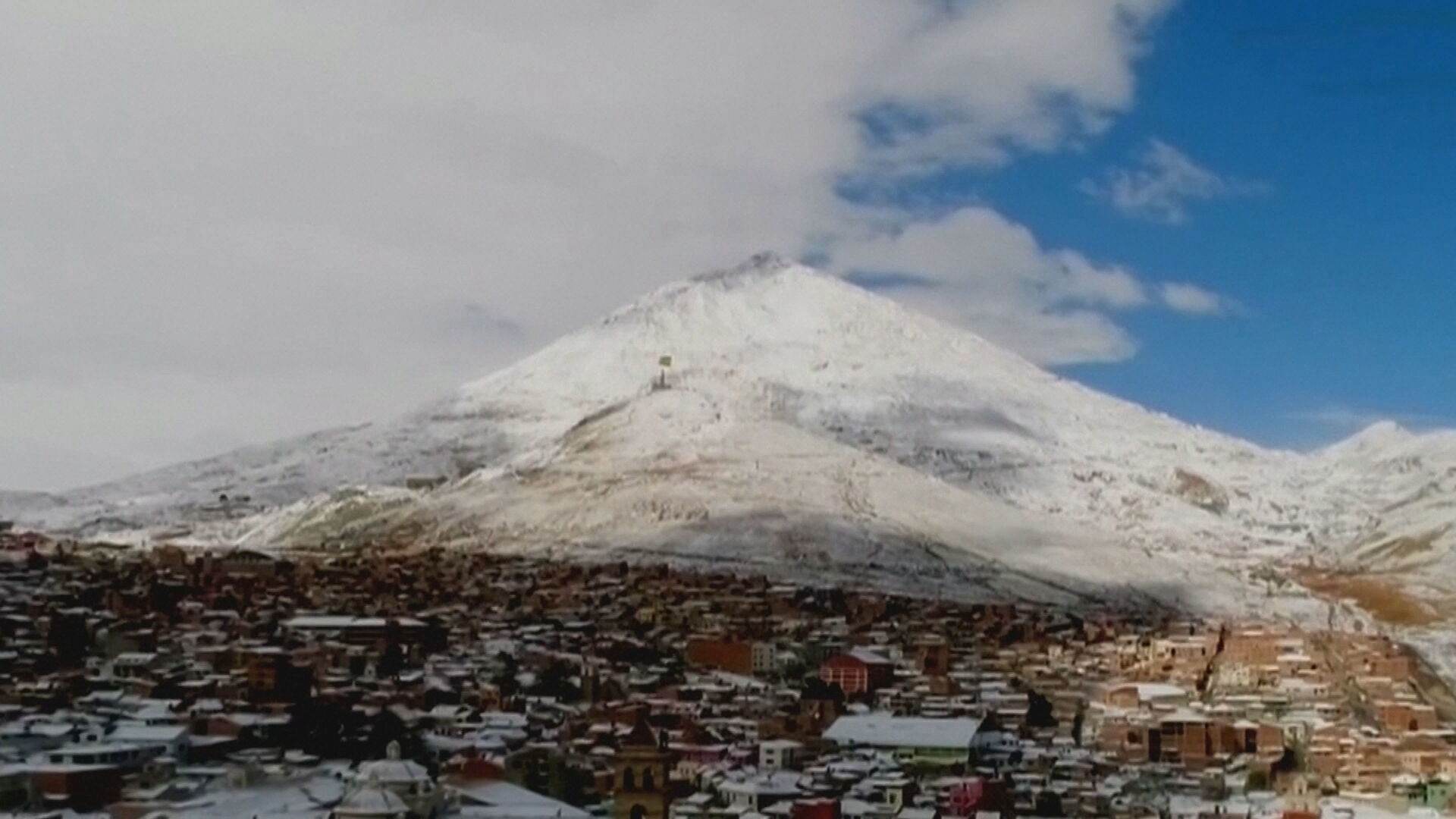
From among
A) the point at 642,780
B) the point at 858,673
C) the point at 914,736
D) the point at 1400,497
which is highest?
the point at 1400,497

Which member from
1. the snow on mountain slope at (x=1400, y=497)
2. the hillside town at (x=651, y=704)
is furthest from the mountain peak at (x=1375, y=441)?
the hillside town at (x=651, y=704)

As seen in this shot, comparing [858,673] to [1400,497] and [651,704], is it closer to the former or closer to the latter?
[651,704]

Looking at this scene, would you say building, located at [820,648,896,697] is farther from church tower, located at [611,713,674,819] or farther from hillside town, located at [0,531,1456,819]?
church tower, located at [611,713,674,819]

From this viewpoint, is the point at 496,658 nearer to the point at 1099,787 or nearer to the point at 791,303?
the point at 1099,787

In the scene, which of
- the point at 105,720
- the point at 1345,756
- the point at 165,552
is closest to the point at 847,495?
the point at 165,552

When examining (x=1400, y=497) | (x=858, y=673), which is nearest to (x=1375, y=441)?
(x=1400, y=497)

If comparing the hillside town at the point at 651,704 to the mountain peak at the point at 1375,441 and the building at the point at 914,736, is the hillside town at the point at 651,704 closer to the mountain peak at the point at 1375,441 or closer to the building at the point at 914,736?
the building at the point at 914,736

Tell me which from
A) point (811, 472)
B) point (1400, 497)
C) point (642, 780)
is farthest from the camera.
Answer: point (1400, 497)
